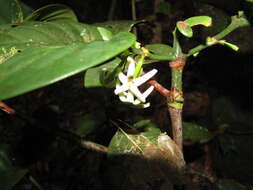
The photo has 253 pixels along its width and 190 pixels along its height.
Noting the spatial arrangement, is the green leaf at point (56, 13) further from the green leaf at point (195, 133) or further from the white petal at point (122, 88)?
the green leaf at point (195, 133)

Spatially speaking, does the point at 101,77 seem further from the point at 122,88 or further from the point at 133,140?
the point at 133,140

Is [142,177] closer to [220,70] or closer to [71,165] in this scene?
[71,165]

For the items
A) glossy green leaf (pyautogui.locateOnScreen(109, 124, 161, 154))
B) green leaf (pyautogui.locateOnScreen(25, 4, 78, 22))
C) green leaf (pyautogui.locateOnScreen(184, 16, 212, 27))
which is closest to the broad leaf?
glossy green leaf (pyautogui.locateOnScreen(109, 124, 161, 154))

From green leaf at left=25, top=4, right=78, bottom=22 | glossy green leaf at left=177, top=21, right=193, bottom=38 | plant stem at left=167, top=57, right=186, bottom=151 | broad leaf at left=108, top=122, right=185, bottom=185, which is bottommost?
broad leaf at left=108, top=122, right=185, bottom=185

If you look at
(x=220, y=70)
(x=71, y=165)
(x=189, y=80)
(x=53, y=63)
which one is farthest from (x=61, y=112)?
(x=53, y=63)

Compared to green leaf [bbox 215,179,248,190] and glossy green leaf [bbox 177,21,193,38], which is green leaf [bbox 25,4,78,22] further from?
green leaf [bbox 215,179,248,190]

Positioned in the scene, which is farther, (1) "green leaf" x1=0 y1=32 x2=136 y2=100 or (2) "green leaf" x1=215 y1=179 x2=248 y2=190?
(2) "green leaf" x1=215 y1=179 x2=248 y2=190

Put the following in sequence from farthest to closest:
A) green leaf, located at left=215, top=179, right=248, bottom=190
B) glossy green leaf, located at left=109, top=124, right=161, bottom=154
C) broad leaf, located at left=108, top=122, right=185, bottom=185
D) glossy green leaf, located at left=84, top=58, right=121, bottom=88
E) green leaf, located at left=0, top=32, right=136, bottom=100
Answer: green leaf, located at left=215, top=179, right=248, bottom=190 → glossy green leaf, located at left=109, top=124, right=161, bottom=154 → broad leaf, located at left=108, top=122, right=185, bottom=185 → glossy green leaf, located at left=84, top=58, right=121, bottom=88 → green leaf, located at left=0, top=32, right=136, bottom=100

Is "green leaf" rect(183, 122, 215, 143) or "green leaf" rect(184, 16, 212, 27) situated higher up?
"green leaf" rect(184, 16, 212, 27)
